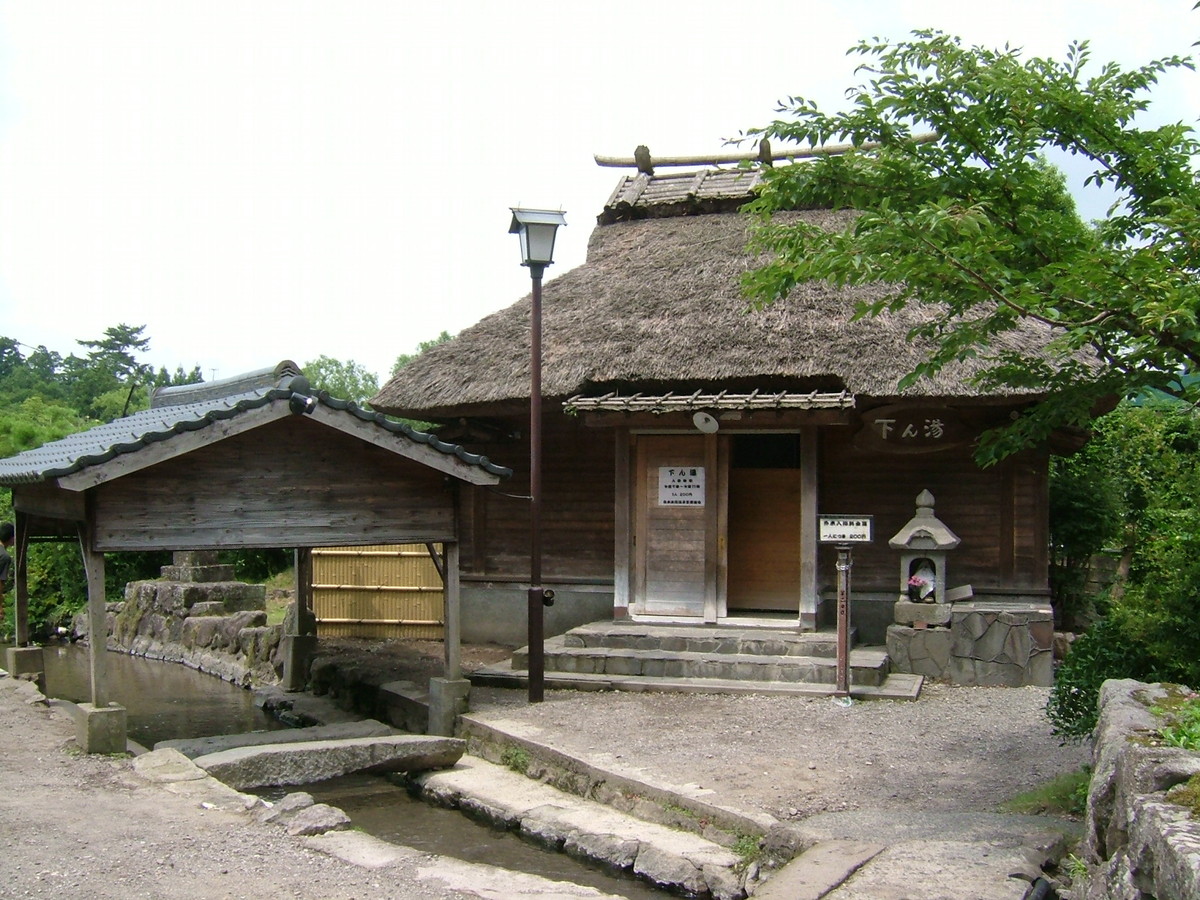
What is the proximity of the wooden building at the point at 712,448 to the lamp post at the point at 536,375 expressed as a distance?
137 cm

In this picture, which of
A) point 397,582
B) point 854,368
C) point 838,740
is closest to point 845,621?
point 838,740

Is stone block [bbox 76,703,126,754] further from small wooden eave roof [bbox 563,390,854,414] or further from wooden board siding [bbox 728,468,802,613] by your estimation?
wooden board siding [bbox 728,468,802,613]

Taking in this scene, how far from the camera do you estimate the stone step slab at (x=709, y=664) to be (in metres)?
9.80

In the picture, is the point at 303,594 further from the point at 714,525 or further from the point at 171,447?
the point at 171,447

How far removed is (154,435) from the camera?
23.8 ft

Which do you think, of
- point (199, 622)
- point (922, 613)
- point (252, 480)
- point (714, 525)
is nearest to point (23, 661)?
point (252, 480)

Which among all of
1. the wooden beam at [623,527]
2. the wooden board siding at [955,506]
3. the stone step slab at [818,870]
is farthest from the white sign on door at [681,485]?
the stone step slab at [818,870]

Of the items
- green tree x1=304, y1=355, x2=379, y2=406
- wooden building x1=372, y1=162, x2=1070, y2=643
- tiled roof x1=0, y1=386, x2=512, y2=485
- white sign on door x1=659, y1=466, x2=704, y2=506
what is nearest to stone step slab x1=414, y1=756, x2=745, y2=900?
tiled roof x1=0, y1=386, x2=512, y2=485

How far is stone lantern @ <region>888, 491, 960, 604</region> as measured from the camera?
10.5m

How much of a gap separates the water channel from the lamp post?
179 cm

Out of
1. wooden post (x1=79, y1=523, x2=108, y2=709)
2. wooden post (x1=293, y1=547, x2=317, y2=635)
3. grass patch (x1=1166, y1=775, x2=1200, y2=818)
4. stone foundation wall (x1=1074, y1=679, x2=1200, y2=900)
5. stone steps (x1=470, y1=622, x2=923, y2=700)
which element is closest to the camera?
stone foundation wall (x1=1074, y1=679, x2=1200, y2=900)

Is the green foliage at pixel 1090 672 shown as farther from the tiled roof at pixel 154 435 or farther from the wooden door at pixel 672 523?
the wooden door at pixel 672 523

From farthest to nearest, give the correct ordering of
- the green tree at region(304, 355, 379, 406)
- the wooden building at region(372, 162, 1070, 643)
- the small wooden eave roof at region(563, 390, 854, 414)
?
1. the green tree at region(304, 355, 379, 406)
2. the wooden building at region(372, 162, 1070, 643)
3. the small wooden eave roof at region(563, 390, 854, 414)

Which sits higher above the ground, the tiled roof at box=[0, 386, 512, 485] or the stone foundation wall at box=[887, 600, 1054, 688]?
the tiled roof at box=[0, 386, 512, 485]
